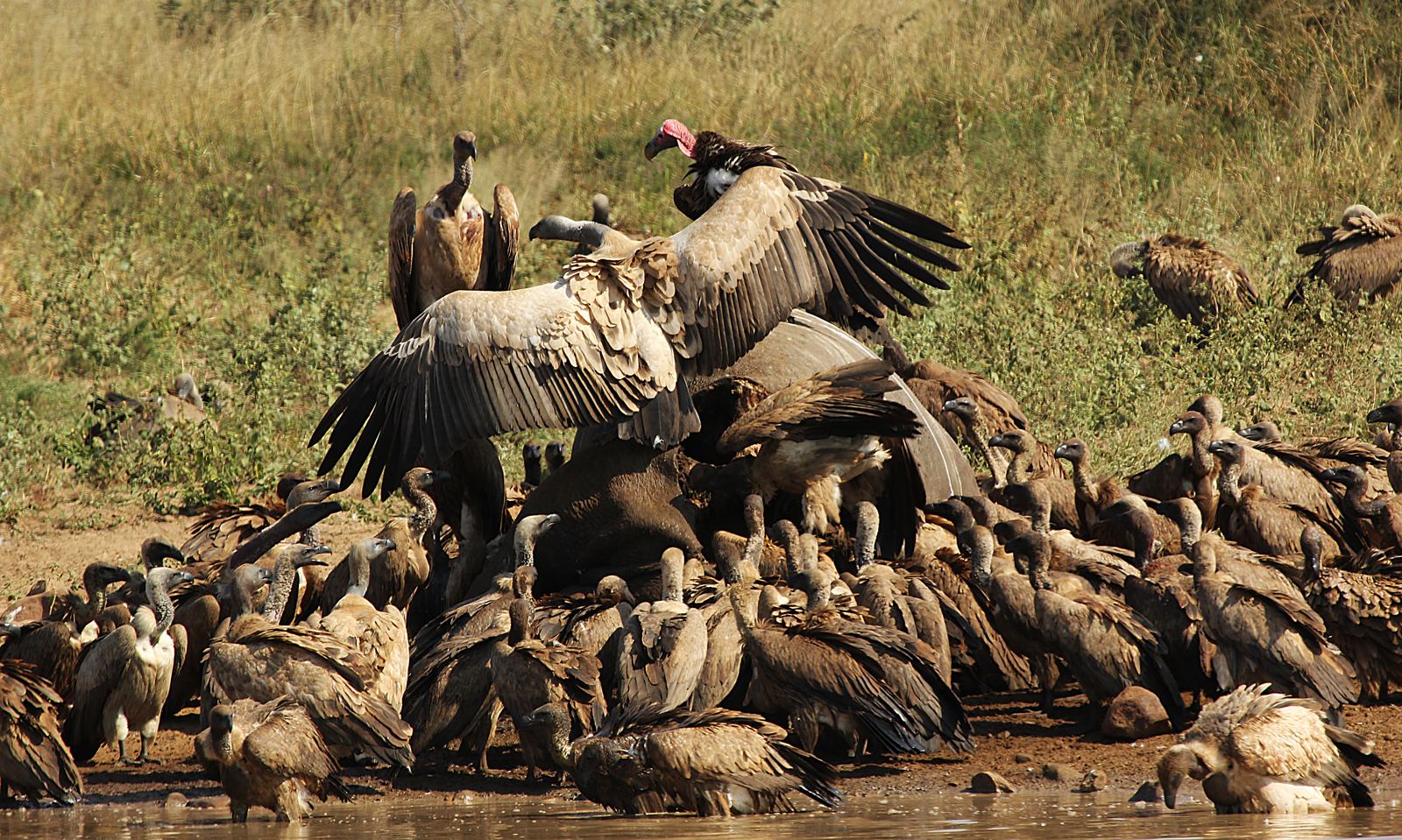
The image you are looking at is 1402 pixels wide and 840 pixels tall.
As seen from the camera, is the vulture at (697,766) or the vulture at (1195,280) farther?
the vulture at (1195,280)

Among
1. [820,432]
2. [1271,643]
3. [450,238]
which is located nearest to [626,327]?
[820,432]

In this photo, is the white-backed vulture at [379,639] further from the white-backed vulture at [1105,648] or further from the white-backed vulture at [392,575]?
the white-backed vulture at [1105,648]

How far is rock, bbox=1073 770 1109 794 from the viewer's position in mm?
5221

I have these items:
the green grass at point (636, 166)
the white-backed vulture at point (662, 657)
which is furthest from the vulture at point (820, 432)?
the green grass at point (636, 166)

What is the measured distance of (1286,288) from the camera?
11.5 metres

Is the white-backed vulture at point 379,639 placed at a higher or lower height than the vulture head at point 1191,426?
lower

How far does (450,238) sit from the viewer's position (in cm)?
782

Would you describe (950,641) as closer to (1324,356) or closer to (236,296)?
(1324,356)

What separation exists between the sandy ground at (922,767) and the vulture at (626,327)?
1256 millimetres

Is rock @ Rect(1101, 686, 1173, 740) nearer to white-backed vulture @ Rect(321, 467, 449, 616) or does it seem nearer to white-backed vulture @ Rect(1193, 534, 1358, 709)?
white-backed vulture @ Rect(1193, 534, 1358, 709)

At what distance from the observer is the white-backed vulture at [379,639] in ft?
19.5

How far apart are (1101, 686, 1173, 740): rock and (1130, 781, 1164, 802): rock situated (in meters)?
0.56

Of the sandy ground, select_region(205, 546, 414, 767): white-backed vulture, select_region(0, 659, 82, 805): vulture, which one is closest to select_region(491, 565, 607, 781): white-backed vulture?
the sandy ground

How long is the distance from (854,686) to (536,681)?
1076 mm
